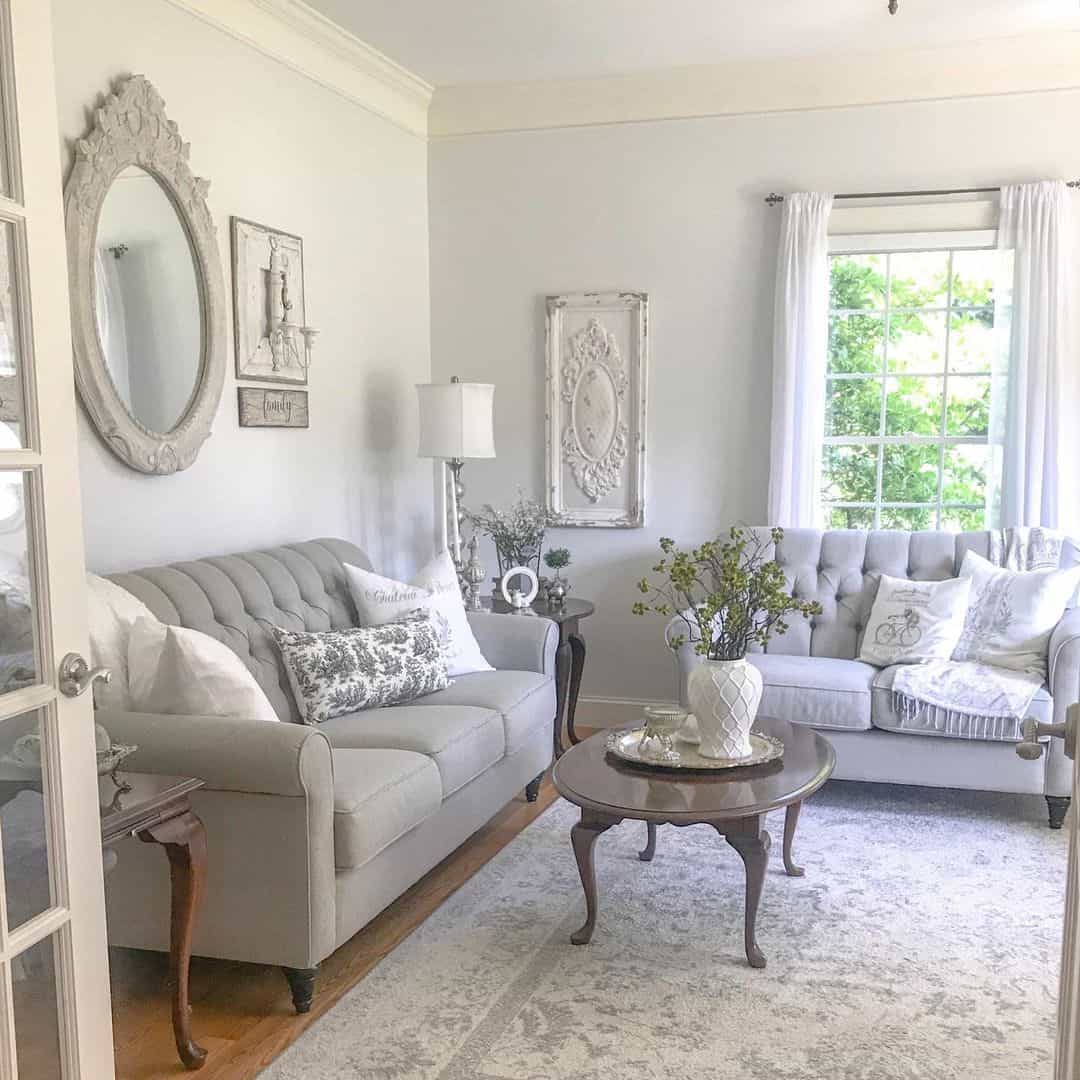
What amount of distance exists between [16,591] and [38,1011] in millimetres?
645

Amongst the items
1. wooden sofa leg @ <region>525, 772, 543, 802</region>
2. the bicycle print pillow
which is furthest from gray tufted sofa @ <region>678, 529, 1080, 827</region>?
wooden sofa leg @ <region>525, 772, 543, 802</region>

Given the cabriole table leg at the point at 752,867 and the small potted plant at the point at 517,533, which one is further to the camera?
the small potted plant at the point at 517,533

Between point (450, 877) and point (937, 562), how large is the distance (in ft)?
7.48

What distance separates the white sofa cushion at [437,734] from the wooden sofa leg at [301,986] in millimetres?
673

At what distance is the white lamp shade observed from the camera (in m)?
4.57

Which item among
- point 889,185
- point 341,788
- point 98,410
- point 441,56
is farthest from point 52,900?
point 889,185

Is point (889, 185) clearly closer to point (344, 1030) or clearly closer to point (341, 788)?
point (341, 788)

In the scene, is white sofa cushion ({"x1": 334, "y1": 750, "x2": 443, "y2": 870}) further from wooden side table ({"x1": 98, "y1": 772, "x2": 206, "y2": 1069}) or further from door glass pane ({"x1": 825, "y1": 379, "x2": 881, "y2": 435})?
door glass pane ({"x1": 825, "y1": 379, "x2": 881, "y2": 435})

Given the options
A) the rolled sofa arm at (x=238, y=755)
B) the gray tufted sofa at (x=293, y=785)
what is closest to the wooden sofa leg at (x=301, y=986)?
the gray tufted sofa at (x=293, y=785)

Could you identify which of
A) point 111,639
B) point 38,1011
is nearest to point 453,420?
point 111,639

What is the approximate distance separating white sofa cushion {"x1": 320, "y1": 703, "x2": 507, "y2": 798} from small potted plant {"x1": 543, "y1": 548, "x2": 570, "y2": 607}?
4.00ft

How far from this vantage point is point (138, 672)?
9.13 feet

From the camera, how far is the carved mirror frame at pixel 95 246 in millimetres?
3105

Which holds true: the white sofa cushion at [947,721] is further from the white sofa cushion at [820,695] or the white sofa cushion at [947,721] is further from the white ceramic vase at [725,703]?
the white ceramic vase at [725,703]
